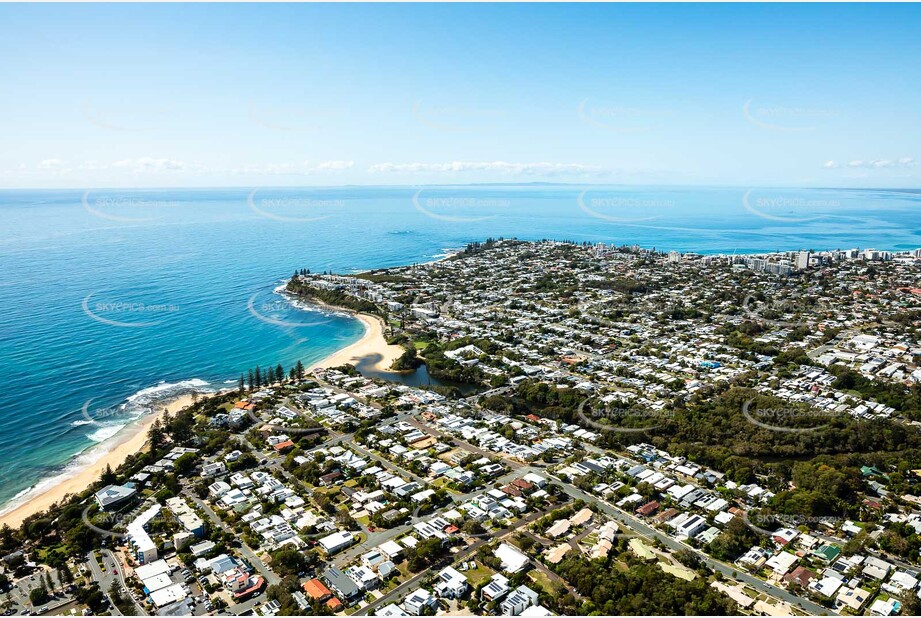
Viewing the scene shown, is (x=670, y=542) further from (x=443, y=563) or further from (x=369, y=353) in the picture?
(x=369, y=353)

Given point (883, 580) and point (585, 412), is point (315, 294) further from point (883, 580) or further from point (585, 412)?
point (883, 580)

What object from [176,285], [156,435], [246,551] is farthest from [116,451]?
[176,285]

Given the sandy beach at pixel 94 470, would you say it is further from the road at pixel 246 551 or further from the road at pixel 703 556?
the road at pixel 703 556

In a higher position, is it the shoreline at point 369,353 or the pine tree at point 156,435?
the pine tree at point 156,435

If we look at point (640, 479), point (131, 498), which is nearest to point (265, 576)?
point (131, 498)

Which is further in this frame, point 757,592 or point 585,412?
point 585,412

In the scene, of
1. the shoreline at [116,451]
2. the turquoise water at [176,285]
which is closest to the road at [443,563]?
the shoreline at [116,451]
